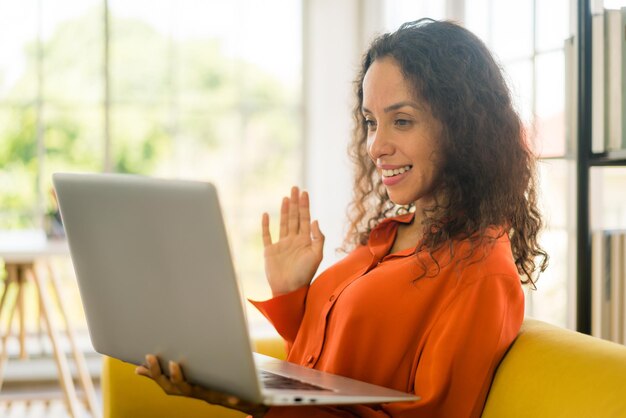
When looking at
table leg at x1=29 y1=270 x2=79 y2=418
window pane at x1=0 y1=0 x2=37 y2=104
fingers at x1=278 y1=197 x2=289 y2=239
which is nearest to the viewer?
fingers at x1=278 y1=197 x2=289 y2=239

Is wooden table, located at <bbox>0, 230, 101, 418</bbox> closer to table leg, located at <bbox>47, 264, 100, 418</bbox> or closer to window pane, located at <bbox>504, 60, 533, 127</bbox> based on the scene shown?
table leg, located at <bbox>47, 264, 100, 418</bbox>

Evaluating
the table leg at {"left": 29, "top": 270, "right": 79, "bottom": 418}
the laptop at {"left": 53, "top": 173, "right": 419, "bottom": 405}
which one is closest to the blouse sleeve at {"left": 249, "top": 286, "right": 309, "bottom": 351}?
the laptop at {"left": 53, "top": 173, "right": 419, "bottom": 405}

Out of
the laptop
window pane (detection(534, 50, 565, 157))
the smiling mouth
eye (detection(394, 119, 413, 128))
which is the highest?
window pane (detection(534, 50, 565, 157))

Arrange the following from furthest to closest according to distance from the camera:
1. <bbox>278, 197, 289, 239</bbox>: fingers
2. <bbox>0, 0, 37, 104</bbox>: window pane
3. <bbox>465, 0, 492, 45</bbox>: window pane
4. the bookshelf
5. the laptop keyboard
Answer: <bbox>0, 0, 37, 104</bbox>: window pane
<bbox>465, 0, 492, 45</bbox>: window pane
<bbox>278, 197, 289, 239</bbox>: fingers
the bookshelf
the laptop keyboard

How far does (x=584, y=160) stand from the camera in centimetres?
181

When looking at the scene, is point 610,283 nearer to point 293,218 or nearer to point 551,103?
point 293,218

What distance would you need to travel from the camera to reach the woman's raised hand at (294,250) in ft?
6.08

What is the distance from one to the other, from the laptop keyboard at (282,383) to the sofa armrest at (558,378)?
0.37 metres

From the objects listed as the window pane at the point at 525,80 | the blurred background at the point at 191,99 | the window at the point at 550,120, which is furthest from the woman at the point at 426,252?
the blurred background at the point at 191,99

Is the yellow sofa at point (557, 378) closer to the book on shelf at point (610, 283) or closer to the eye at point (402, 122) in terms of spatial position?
the book on shelf at point (610, 283)

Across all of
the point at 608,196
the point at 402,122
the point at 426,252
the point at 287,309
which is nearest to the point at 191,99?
the point at 608,196

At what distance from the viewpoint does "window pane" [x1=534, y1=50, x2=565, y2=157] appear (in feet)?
8.73

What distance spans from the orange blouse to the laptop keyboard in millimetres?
133

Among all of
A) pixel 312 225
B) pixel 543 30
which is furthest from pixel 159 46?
pixel 312 225
